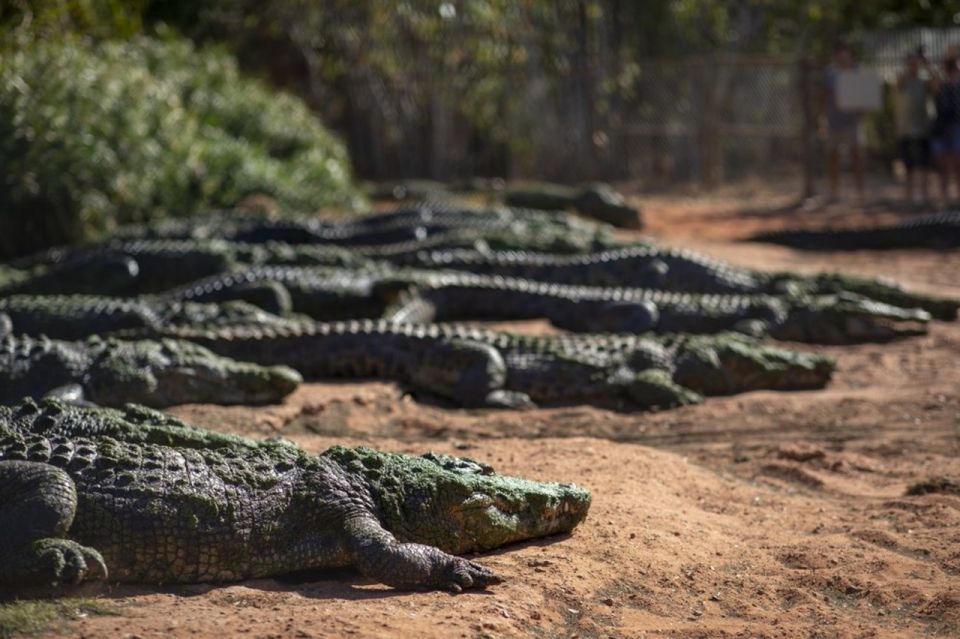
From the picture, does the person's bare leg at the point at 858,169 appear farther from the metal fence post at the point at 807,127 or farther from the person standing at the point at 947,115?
the person standing at the point at 947,115

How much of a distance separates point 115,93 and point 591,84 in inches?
334

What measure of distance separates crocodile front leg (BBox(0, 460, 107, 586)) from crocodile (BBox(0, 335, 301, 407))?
2.83 meters

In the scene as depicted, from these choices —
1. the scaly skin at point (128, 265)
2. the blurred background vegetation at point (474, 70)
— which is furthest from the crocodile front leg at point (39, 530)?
the blurred background vegetation at point (474, 70)

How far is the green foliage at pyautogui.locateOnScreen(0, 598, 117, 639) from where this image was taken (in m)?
3.85

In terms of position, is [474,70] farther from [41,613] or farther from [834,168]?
[41,613]

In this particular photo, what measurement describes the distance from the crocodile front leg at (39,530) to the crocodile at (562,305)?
552cm

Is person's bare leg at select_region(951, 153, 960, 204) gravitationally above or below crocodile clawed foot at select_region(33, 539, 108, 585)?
above

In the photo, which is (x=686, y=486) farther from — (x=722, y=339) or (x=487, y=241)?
(x=487, y=241)

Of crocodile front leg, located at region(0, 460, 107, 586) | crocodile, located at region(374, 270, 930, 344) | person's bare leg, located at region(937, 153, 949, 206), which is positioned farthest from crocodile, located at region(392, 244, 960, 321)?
crocodile front leg, located at region(0, 460, 107, 586)

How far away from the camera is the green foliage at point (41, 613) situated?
3.85 meters

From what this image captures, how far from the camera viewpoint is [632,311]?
32.4 feet

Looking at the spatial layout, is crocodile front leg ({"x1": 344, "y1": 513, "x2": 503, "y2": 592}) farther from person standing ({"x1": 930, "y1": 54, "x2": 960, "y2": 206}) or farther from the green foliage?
person standing ({"x1": 930, "y1": 54, "x2": 960, "y2": 206})

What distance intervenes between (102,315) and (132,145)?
16.7 ft

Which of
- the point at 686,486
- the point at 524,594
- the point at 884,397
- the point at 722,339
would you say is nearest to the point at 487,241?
the point at 722,339
